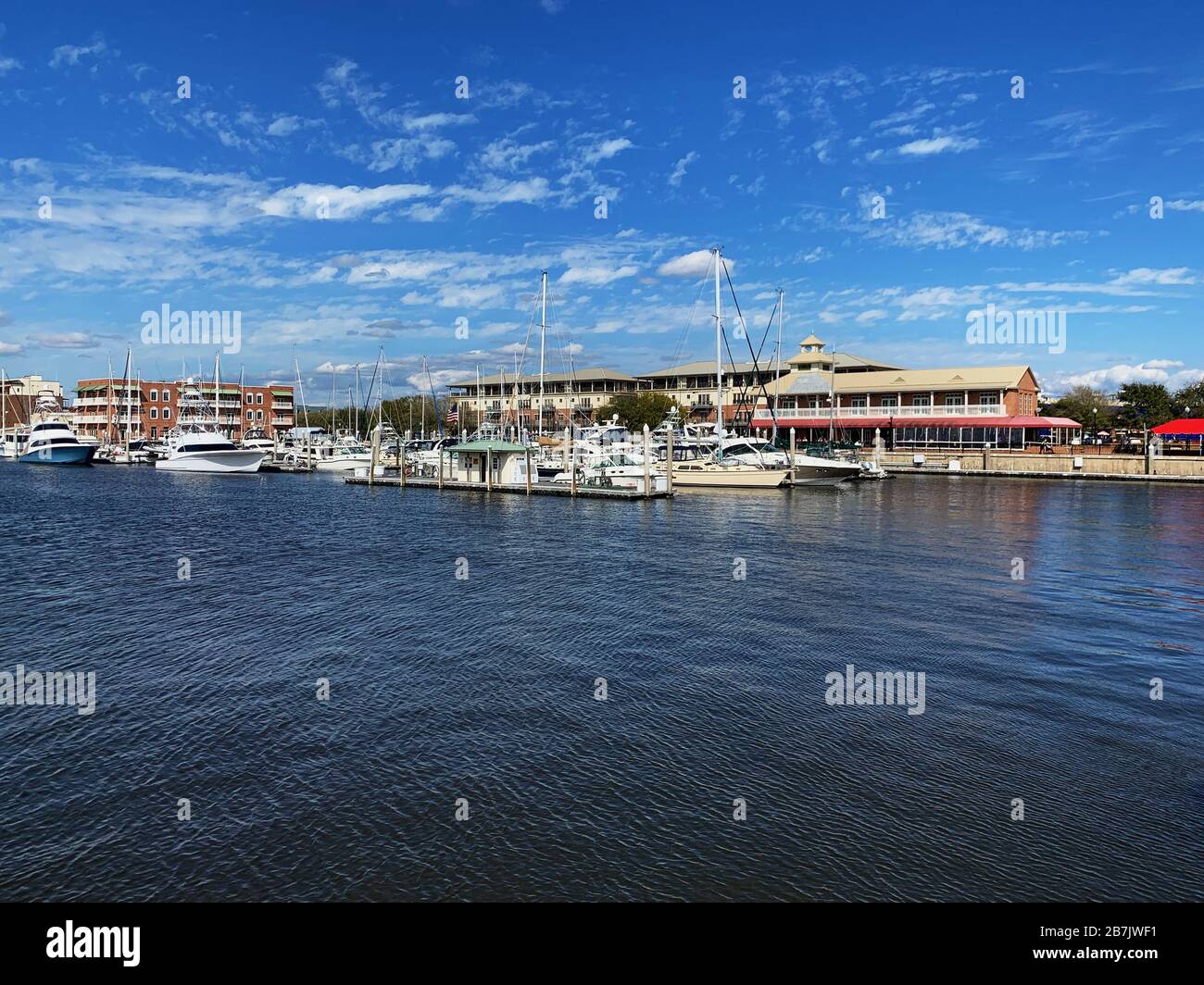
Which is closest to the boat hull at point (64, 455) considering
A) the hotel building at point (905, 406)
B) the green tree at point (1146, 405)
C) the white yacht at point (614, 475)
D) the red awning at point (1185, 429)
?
the hotel building at point (905, 406)

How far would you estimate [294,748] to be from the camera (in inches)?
562

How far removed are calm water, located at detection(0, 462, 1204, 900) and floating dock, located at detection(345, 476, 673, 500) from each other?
2479cm

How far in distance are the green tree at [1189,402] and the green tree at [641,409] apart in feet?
227

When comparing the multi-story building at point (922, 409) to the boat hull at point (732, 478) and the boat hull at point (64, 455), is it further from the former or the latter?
the boat hull at point (64, 455)

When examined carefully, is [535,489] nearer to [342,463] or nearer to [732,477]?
[732,477]

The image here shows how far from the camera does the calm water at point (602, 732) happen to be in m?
10.7

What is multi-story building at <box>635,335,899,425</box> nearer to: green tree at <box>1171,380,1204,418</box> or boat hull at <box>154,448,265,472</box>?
green tree at <box>1171,380,1204,418</box>

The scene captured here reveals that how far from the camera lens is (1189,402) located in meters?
120

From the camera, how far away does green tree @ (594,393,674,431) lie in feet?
444

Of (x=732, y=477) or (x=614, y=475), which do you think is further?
(x=732, y=477)

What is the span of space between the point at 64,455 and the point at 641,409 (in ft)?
268

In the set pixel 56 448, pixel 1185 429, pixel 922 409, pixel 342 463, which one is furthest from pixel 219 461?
pixel 1185 429

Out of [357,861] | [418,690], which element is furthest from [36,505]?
[357,861]
